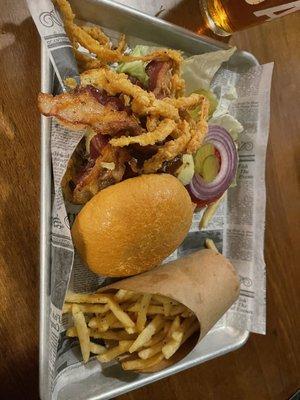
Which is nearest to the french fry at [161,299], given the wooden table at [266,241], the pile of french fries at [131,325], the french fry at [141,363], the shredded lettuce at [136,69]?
the pile of french fries at [131,325]

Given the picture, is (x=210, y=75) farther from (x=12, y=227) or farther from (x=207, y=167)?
(x=12, y=227)

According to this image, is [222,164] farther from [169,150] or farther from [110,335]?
[110,335]

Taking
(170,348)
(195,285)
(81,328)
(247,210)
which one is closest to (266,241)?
(247,210)

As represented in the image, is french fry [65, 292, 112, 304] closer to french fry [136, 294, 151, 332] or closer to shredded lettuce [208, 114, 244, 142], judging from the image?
french fry [136, 294, 151, 332]

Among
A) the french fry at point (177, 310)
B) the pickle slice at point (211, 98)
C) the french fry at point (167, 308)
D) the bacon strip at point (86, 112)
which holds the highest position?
the bacon strip at point (86, 112)

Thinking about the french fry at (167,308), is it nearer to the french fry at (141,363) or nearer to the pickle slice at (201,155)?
the french fry at (141,363)

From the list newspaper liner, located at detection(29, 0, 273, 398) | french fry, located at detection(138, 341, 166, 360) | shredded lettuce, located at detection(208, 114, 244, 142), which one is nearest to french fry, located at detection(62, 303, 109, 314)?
french fry, located at detection(138, 341, 166, 360)

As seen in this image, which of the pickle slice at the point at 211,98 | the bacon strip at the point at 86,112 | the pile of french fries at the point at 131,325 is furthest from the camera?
the pickle slice at the point at 211,98
